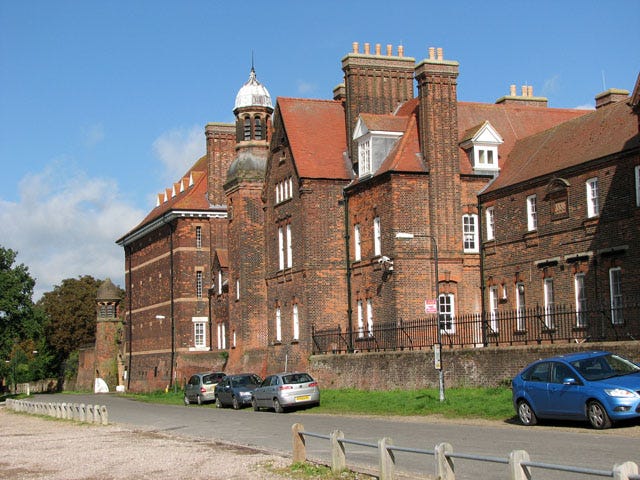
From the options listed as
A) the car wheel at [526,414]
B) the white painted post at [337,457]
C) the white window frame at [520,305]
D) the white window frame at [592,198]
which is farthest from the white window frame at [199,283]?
the white painted post at [337,457]

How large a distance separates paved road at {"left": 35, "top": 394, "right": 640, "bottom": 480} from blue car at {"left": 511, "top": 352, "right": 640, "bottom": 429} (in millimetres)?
367

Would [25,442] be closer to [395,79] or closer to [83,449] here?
[83,449]

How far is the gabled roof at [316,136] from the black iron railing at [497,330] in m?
7.59

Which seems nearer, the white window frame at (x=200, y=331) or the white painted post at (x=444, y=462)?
the white painted post at (x=444, y=462)

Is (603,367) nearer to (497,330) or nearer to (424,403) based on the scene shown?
(424,403)

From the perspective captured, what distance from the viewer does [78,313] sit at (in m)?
102

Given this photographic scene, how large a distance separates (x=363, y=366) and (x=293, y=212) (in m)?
11.6

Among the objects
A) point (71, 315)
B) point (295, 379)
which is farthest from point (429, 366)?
point (71, 315)

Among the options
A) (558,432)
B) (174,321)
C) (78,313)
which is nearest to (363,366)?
(558,432)

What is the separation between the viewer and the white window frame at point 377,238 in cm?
4444

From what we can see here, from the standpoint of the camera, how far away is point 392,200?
42844mm

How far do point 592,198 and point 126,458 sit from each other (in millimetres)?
20680

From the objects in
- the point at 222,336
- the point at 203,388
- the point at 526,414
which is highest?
the point at 222,336

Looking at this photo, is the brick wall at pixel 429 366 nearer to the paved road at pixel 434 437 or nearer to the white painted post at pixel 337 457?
the paved road at pixel 434 437
